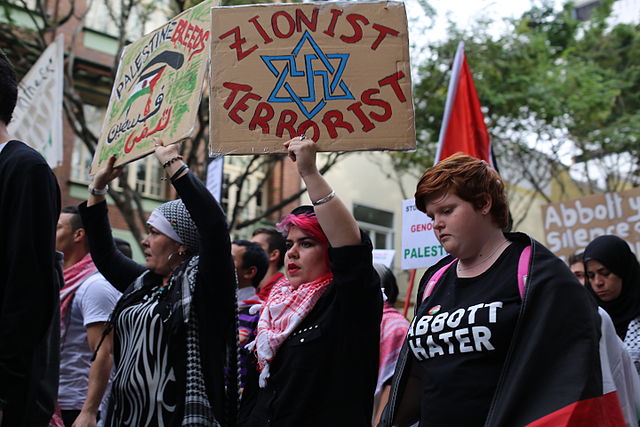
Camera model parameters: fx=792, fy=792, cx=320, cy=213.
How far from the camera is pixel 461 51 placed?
7.15m

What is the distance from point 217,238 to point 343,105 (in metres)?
0.76

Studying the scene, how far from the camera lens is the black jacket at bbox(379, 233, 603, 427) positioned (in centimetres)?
241

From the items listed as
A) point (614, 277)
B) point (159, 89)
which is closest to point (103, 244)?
point (159, 89)

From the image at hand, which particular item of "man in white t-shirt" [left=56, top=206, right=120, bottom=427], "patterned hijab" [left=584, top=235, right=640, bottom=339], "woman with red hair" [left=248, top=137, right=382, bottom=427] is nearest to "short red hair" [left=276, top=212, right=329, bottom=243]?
"woman with red hair" [left=248, top=137, right=382, bottom=427]

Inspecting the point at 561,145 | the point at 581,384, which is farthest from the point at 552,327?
the point at 561,145

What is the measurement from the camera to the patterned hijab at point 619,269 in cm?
475

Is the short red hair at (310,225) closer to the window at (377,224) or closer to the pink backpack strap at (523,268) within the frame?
the pink backpack strap at (523,268)

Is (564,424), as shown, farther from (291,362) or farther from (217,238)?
(217,238)

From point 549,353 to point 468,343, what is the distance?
11.6 inches

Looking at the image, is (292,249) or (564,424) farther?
(292,249)

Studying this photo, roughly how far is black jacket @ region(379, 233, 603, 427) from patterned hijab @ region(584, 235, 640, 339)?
7.86 feet

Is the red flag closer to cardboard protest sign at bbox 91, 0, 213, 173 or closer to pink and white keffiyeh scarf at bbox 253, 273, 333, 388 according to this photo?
cardboard protest sign at bbox 91, 0, 213, 173

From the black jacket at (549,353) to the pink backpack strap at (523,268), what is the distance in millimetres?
49

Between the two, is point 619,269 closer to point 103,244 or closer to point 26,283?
point 103,244
